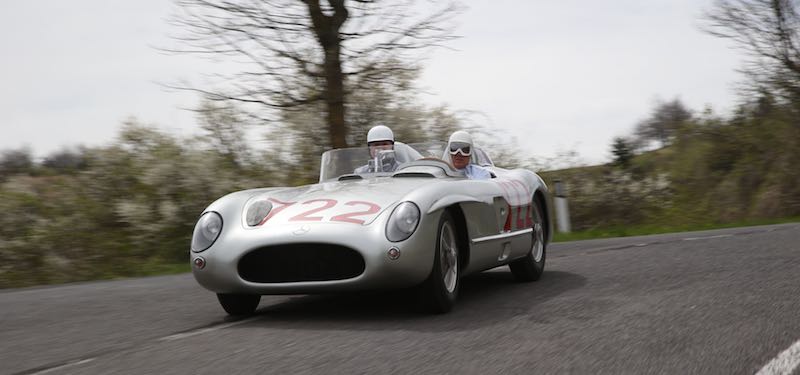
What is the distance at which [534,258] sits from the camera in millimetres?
7953

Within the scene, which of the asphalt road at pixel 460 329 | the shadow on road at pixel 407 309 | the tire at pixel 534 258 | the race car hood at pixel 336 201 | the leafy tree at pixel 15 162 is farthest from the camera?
the leafy tree at pixel 15 162

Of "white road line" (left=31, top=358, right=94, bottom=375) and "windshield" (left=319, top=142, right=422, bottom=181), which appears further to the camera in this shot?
"windshield" (left=319, top=142, right=422, bottom=181)

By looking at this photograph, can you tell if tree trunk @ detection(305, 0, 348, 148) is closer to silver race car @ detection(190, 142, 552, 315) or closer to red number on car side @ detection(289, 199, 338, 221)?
silver race car @ detection(190, 142, 552, 315)

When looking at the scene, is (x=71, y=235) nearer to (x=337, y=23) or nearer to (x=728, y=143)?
(x=337, y=23)

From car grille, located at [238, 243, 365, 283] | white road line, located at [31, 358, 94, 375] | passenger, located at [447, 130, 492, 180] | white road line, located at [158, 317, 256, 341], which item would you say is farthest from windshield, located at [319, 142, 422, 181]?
white road line, located at [31, 358, 94, 375]

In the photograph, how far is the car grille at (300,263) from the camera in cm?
556

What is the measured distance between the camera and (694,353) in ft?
13.8

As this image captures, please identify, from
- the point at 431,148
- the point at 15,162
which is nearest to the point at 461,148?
the point at 431,148

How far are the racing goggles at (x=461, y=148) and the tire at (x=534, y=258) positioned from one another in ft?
2.75

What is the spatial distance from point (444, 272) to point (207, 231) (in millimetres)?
1505

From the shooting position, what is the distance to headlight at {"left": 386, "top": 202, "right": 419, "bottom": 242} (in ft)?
18.0

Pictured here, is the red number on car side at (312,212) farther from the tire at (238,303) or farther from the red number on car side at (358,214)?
the tire at (238,303)

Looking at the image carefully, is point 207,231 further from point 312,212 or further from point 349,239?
point 349,239

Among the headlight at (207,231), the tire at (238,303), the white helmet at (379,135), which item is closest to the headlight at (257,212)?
the headlight at (207,231)
